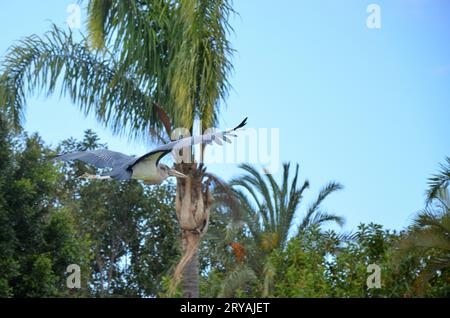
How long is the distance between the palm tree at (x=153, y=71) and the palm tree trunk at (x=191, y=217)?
0.02 meters

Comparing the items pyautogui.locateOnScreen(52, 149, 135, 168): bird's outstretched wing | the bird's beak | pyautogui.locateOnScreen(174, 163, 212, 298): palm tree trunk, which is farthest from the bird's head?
pyautogui.locateOnScreen(52, 149, 135, 168): bird's outstretched wing

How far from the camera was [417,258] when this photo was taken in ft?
53.5

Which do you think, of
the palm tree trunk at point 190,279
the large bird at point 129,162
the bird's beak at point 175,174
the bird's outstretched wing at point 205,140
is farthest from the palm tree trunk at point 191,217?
the bird's outstretched wing at point 205,140

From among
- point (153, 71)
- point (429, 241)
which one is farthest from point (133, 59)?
point (429, 241)

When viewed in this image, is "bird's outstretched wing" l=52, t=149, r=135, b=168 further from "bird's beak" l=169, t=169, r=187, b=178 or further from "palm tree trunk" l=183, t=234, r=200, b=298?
"palm tree trunk" l=183, t=234, r=200, b=298

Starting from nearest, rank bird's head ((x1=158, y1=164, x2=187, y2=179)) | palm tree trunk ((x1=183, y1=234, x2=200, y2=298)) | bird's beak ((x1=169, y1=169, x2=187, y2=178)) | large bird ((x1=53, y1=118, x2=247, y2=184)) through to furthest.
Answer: large bird ((x1=53, y1=118, x2=247, y2=184)) < bird's head ((x1=158, y1=164, x2=187, y2=179)) < bird's beak ((x1=169, y1=169, x2=187, y2=178)) < palm tree trunk ((x1=183, y1=234, x2=200, y2=298))

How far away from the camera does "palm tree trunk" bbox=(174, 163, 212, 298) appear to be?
1616 centimetres

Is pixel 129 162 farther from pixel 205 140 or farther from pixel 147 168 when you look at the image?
pixel 205 140

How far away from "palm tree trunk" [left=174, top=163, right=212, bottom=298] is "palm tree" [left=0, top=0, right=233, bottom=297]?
0.02 m

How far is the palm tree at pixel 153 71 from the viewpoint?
53.4 feet

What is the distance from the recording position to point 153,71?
17844 millimetres

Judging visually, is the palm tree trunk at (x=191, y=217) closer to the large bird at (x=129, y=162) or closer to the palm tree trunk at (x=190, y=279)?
the palm tree trunk at (x=190, y=279)

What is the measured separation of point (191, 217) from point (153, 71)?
10.5ft
